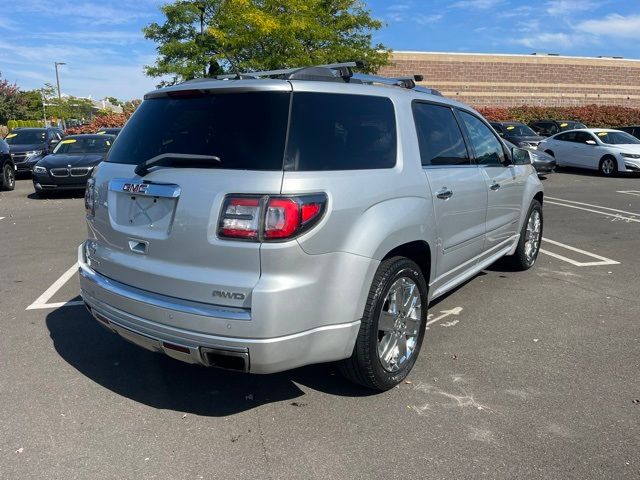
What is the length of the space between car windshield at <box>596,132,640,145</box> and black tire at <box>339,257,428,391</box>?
16.5m

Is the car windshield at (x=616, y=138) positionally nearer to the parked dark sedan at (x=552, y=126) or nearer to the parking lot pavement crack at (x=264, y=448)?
the parked dark sedan at (x=552, y=126)

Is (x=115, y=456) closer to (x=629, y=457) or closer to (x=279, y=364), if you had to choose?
(x=279, y=364)

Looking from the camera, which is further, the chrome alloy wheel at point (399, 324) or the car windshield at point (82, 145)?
the car windshield at point (82, 145)

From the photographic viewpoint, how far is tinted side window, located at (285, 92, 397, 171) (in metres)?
2.84

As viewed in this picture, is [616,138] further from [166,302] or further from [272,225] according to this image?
[166,302]

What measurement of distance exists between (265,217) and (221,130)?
63 centimetres

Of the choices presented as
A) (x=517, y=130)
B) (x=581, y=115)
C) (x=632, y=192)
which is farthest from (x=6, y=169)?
(x=581, y=115)

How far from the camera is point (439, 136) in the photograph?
13.2ft

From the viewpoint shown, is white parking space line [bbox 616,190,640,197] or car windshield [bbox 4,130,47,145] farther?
car windshield [bbox 4,130,47,145]

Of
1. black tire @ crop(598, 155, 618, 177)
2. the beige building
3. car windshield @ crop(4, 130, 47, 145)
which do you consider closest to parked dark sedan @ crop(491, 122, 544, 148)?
black tire @ crop(598, 155, 618, 177)

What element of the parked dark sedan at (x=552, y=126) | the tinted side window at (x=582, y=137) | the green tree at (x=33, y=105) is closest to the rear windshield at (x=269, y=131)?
the tinted side window at (x=582, y=137)

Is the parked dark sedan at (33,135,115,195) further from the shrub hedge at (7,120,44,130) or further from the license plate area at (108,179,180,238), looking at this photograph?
the shrub hedge at (7,120,44,130)

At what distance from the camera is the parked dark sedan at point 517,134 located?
18266mm

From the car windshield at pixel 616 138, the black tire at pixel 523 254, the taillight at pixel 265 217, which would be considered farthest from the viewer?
the car windshield at pixel 616 138
